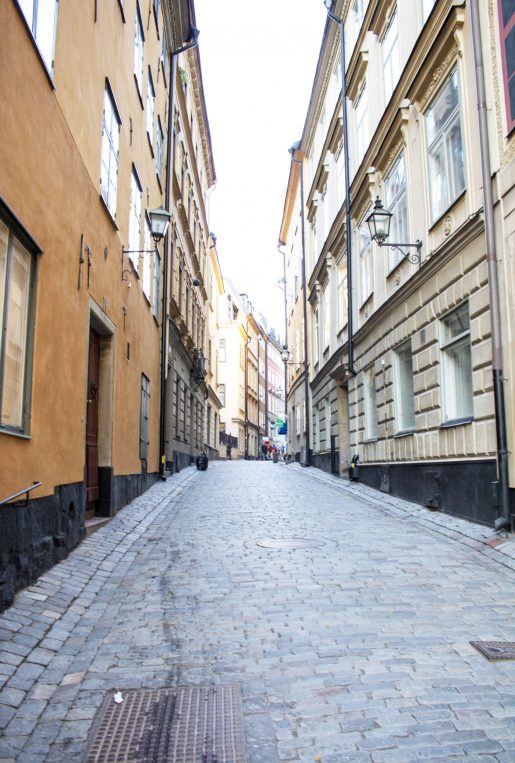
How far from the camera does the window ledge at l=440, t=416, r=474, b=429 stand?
9.59m

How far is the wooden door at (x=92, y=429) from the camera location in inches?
365

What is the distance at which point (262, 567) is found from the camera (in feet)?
22.4

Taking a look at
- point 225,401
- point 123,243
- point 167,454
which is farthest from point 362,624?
point 225,401

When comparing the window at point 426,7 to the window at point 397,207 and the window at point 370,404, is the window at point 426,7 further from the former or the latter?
the window at point 370,404

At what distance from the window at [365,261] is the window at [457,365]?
5.43 m

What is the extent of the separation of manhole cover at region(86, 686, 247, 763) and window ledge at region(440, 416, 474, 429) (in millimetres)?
6696

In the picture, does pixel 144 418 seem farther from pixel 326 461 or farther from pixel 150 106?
pixel 326 461

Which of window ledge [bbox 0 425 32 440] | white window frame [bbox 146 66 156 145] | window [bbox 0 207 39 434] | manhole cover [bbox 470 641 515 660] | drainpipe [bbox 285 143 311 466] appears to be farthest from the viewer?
drainpipe [bbox 285 143 311 466]

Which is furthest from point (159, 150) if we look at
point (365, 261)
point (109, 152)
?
point (109, 152)

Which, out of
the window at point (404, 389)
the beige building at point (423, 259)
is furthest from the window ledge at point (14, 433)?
the window at point (404, 389)

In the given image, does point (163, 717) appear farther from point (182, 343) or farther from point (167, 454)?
point (182, 343)

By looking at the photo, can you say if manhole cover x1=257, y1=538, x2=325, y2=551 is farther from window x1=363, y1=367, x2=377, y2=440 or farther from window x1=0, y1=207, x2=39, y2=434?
window x1=363, y1=367, x2=377, y2=440

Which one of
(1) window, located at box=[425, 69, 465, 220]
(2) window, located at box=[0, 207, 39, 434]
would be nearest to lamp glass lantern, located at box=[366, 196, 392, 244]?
(1) window, located at box=[425, 69, 465, 220]

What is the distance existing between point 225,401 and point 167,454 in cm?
4119
